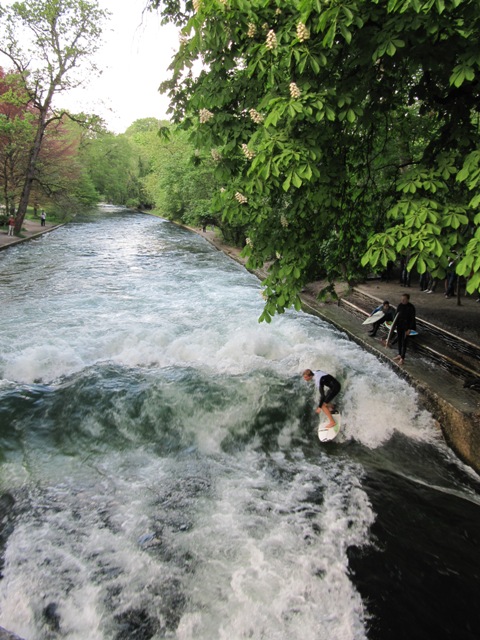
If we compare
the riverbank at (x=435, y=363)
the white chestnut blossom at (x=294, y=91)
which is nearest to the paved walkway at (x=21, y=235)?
the riverbank at (x=435, y=363)

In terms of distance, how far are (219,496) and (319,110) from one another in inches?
201

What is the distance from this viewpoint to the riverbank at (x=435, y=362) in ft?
24.3

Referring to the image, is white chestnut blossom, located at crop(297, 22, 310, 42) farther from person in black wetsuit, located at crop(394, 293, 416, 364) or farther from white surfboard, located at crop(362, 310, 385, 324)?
white surfboard, located at crop(362, 310, 385, 324)

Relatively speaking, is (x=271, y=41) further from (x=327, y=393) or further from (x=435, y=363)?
(x=435, y=363)

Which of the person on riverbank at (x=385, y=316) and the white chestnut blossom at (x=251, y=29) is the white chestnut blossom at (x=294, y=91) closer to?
the white chestnut blossom at (x=251, y=29)

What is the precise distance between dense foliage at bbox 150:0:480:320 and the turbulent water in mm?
2887

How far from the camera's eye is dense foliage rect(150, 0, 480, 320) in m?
4.17

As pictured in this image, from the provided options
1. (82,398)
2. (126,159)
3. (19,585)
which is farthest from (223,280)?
(126,159)

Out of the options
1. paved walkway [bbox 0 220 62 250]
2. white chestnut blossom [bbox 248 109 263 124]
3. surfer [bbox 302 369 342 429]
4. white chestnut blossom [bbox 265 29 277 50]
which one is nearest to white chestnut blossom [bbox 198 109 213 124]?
white chestnut blossom [bbox 248 109 263 124]

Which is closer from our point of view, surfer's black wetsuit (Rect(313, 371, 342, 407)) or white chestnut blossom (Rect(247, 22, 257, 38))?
white chestnut blossom (Rect(247, 22, 257, 38))

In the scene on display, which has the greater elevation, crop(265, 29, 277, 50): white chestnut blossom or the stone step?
crop(265, 29, 277, 50): white chestnut blossom

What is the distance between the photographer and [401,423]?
8211 mm

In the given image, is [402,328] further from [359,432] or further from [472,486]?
[472,486]

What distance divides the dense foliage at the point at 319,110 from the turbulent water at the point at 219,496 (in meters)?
2.89
